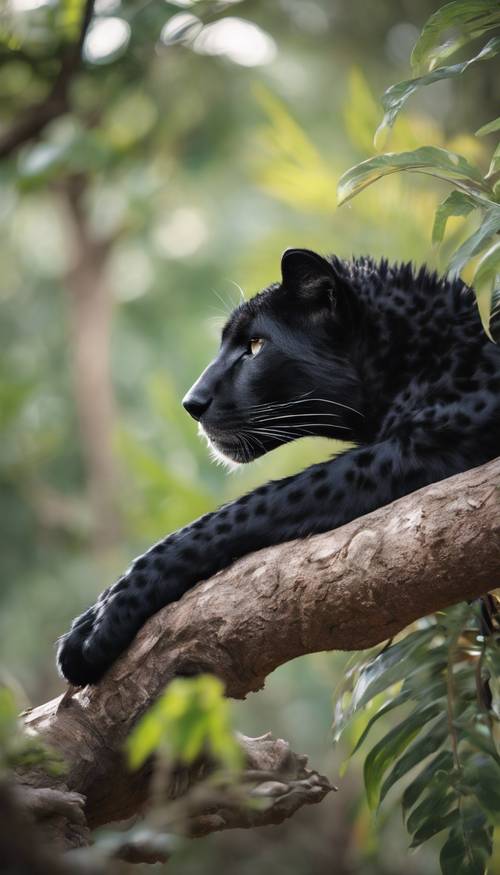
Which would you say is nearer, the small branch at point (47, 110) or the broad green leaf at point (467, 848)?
the broad green leaf at point (467, 848)

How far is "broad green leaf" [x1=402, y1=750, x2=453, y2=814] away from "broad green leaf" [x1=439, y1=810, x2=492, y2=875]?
0.12 metres

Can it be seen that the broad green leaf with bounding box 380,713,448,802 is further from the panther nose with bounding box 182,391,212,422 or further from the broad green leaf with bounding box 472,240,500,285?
the broad green leaf with bounding box 472,240,500,285

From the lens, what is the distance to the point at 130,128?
7637mm

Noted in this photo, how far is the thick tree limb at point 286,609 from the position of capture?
1.75 metres

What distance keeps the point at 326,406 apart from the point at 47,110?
2225 millimetres

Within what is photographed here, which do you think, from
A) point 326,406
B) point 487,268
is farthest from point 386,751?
point 487,268

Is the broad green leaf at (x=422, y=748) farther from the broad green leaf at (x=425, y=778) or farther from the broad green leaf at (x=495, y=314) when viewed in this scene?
the broad green leaf at (x=495, y=314)

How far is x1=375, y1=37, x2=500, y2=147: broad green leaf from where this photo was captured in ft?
6.19

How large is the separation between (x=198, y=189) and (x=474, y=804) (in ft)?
32.4

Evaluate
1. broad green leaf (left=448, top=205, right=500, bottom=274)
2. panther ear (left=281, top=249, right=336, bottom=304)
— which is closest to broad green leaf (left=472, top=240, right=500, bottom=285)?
broad green leaf (left=448, top=205, right=500, bottom=274)

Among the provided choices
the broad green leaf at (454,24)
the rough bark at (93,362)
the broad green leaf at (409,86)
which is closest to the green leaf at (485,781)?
the broad green leaf at (409,86)

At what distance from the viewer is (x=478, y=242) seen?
174cm

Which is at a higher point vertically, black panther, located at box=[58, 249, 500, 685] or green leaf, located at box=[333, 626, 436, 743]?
black panther, located at box=[58, 249, 500, 685]

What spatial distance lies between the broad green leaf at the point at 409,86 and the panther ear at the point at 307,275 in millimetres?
561
